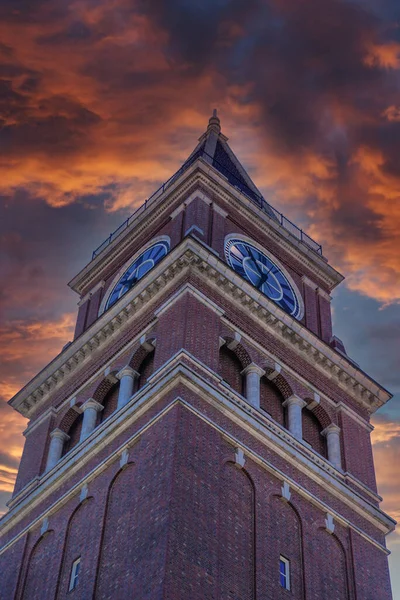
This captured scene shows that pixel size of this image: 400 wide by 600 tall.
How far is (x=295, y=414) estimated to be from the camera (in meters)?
49.0

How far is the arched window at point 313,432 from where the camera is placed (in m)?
49.7

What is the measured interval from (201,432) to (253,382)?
19.4ft

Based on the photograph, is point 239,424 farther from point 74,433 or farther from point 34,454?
point 34,454

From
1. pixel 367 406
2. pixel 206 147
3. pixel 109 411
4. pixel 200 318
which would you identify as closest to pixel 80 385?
pixel 109 411

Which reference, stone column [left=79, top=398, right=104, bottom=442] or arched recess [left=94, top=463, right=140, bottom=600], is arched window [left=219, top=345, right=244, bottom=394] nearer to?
stone column [left=79, top=398, right=104, bottom=442]

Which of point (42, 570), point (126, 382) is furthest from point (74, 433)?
point (42, 570)

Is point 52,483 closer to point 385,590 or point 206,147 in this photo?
point 385,590

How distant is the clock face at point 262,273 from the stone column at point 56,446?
31.1ft

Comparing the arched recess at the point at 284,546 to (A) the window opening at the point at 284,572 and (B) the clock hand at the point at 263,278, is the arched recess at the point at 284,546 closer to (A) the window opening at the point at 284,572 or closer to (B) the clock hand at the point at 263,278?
(A) the window opening at the point at 284,572

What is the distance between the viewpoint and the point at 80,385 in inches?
2055

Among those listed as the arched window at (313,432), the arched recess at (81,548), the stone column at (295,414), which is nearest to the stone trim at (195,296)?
the stone column at (295,414)

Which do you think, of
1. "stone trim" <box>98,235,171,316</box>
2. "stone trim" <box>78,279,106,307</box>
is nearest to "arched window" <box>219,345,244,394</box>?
"stone trim" <box>98,235,171,316</box>

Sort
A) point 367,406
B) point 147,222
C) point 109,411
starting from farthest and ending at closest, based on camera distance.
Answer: point 147,222 → point 367,406 → point 109,411

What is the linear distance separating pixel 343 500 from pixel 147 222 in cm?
1692
